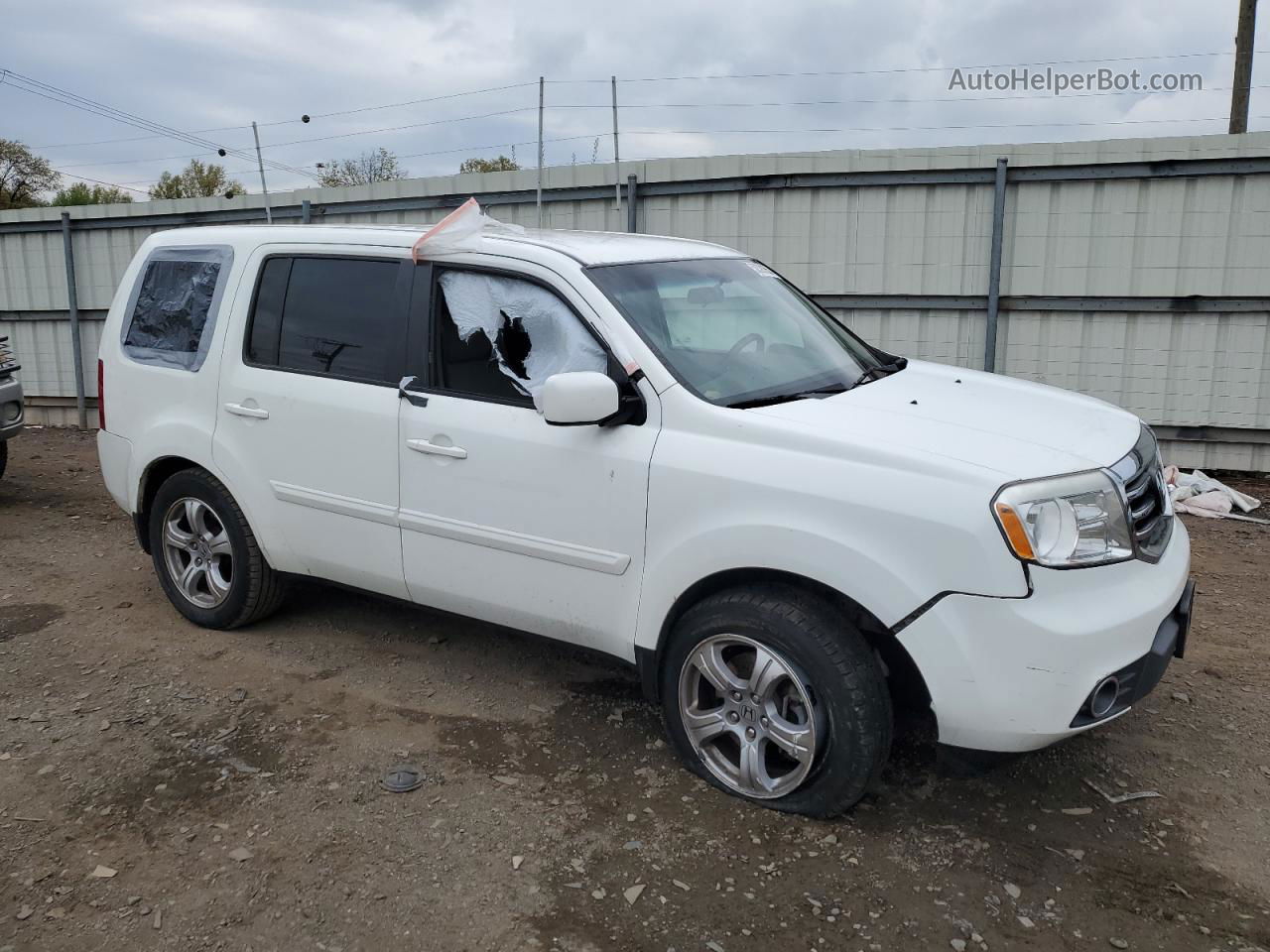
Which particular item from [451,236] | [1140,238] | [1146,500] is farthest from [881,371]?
[1140,238]

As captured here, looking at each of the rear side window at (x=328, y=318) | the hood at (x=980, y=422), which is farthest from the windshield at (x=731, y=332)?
the rear side window at (x=328, y=318)

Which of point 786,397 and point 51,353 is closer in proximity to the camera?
point 786,397

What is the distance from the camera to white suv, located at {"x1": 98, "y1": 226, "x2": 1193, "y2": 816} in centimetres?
289

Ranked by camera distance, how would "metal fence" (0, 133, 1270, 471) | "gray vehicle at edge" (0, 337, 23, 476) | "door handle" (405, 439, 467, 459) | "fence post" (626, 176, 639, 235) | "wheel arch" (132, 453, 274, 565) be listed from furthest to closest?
1. "fence post" (626, 176, 639, 235)
2. "metal fence" (0, 133, 1270, 471)
3. "gray vehicle at edge" (0, 337, 23, 476)
4. "wheel arch" (132, 453, 274, 565)
5. "door handle" (405, 439, 467, 459)

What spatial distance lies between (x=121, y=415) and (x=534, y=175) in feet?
18.1

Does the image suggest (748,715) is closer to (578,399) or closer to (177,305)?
(578,399)

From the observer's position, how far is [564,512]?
11.7ft

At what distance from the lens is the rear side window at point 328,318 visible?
4109mm

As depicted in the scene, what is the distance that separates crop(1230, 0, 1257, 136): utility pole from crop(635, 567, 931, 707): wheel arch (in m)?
12.3

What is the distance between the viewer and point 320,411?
4.20 meters

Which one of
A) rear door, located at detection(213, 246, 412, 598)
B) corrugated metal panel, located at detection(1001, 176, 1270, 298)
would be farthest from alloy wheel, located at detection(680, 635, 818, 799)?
corrugated metal panel, located at detection(1001, 176, 1270, 298)

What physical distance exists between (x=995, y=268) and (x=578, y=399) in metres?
5.83

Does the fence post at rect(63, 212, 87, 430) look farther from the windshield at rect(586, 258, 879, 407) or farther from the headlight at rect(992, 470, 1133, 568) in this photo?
the headlight at rect(992, 470, 1133, 568)

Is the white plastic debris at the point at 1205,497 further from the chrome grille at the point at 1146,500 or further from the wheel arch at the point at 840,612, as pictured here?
the wheel arch at the point at 840,612
